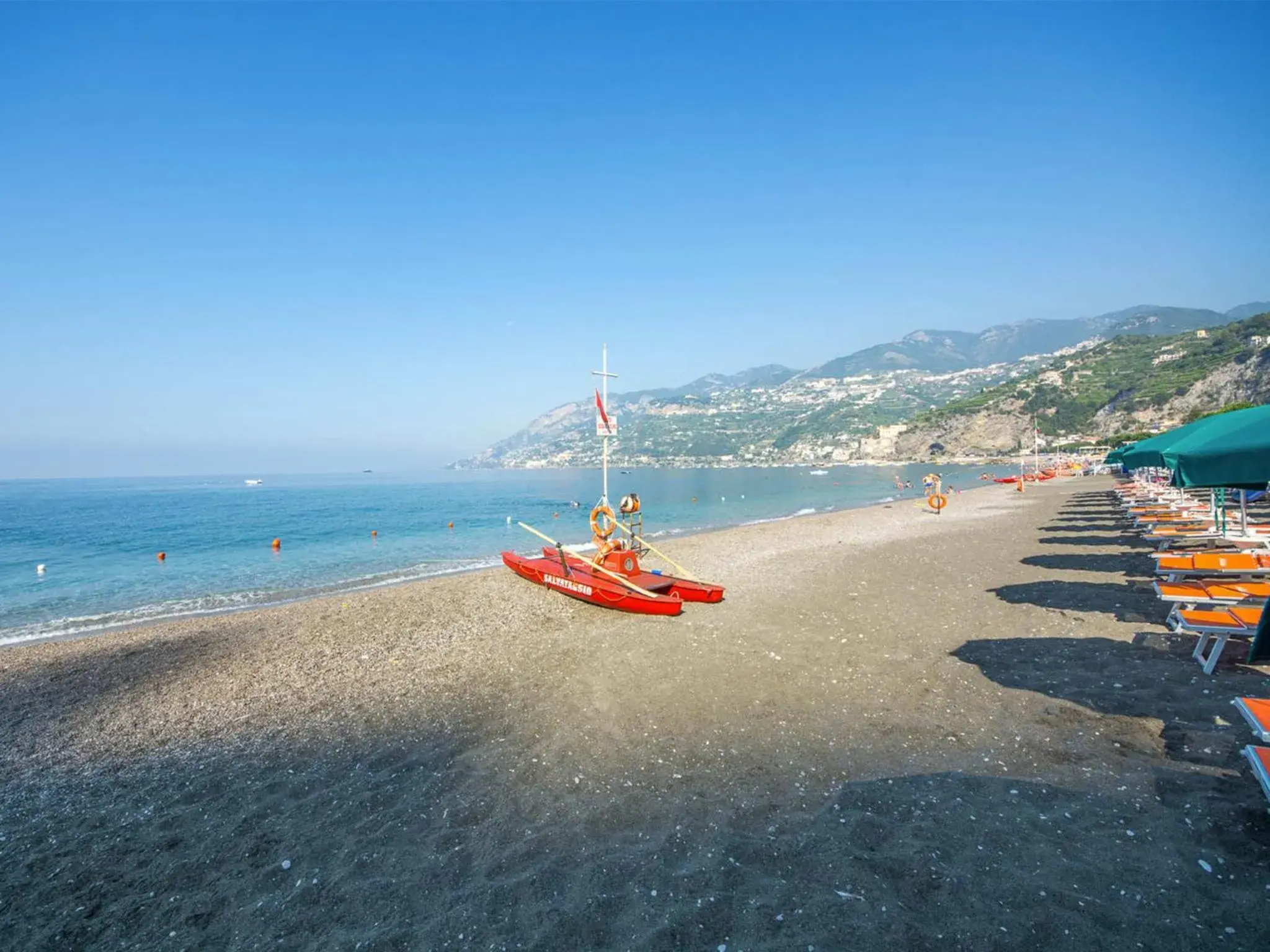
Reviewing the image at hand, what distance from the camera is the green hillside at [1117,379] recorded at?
10438 centimetres

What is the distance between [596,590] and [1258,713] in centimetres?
1110

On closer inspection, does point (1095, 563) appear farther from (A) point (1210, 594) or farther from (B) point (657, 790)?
(B) point (657, 790)

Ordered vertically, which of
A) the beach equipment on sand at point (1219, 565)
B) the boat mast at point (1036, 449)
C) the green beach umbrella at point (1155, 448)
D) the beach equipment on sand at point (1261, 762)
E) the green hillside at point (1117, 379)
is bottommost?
the boat mast at point (1036, 449)

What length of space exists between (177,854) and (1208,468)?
1226 centimetres

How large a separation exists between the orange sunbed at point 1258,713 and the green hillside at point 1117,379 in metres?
126

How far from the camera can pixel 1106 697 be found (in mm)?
7379

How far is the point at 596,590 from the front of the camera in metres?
14.0

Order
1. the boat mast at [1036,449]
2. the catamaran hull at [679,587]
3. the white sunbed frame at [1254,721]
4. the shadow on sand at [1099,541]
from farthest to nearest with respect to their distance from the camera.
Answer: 1. the boat mast at [1036,449]
2. the shadow on sand at [1099,541]
3. the catamaran hull at [679,587]
4. the white sunbed frame at [1254,721]

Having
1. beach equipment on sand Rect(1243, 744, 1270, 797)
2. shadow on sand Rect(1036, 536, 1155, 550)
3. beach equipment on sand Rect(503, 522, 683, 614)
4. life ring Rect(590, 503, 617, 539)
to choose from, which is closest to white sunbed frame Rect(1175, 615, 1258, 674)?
beach equipment on sand Rect(1243, 744, 1270, 797)

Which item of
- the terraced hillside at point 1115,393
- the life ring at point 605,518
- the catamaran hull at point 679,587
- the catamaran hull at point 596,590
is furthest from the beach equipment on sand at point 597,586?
the terraced hillside at point 1115,393

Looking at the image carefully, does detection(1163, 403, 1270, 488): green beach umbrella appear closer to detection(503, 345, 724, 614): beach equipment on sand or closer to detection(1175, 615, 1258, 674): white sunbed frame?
detection(1175, 615, 1258, 674): white sunbed frame

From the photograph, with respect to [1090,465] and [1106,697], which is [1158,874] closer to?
[1106,697]

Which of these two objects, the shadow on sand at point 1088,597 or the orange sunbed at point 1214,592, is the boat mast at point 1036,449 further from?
the orange sunbed at point 1214,592

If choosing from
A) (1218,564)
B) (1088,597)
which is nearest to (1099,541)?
(1088,597)
